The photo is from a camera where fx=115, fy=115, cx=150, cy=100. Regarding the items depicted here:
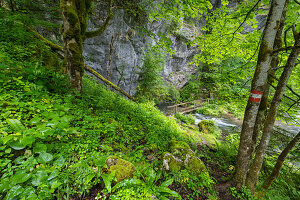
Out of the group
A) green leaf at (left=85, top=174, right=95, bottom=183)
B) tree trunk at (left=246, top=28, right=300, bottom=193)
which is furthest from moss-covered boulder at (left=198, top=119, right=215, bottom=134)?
green leaf at (left=85, top=174, right=95, bottom=183)

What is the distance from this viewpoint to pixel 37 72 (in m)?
2.63

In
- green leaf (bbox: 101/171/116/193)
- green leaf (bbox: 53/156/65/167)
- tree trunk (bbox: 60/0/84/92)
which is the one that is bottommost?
green leaf (bbox: 101/171/116/193)

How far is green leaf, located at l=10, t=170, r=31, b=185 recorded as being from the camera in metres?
1.13

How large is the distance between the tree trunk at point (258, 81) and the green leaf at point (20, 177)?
346 cm

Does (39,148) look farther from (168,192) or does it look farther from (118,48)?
(118,48)

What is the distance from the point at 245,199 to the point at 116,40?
1344 centimetres

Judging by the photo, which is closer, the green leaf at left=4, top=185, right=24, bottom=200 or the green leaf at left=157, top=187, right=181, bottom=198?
the green leaf at left=4, top=185, right=24, bottom=200

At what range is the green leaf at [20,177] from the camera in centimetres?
113

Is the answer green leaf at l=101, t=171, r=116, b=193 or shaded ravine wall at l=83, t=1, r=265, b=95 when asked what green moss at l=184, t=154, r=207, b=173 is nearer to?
green leaf at l=101, t=171, r=116, b=193

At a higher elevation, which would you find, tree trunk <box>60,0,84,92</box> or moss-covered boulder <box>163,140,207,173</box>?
tree trunk <box>60,0,84,92</box>

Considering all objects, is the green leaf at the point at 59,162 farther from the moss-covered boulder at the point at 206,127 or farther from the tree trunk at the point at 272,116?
the moss-covered boulder at the point at 206,127

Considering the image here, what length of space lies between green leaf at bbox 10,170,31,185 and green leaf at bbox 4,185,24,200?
48 millimetres

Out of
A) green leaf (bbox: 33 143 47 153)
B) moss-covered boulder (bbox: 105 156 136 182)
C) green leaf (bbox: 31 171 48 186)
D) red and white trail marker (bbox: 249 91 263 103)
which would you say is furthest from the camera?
red and white trail marker (bbox: 249 91 263 103)

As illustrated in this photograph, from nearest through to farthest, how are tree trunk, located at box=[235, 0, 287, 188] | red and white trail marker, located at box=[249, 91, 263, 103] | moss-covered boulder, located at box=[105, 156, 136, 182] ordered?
moss-covered boulder, located at box=[105, 156, 136, 182] < tree trunk, located at box=[235, 0, 287, 188] < red and white trail marker, located at box=[249, 91, 263, 103]
